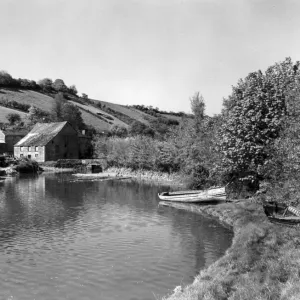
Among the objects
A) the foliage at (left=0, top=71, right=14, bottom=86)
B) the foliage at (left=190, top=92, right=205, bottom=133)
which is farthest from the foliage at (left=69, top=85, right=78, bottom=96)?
the foliage at (left=190, top=92, right=205, bottom=133)

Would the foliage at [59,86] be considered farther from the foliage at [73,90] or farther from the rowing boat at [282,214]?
the rowing boat at [282,214]

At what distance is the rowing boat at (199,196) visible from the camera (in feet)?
114

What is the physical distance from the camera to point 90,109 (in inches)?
5851

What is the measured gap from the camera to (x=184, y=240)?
22.4 metres

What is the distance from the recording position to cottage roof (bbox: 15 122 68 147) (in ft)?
290

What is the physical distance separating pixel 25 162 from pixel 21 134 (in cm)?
2990

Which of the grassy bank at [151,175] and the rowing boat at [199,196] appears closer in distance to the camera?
the rowing boat at [199,196]

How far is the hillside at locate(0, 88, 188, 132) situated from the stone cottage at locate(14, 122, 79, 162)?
2817 cm

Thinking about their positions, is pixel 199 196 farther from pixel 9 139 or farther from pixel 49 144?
pixel 9 139

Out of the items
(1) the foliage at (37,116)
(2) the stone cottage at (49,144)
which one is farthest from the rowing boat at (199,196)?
(1) the foliage at (37,116)

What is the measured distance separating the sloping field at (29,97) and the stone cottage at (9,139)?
1279 inches

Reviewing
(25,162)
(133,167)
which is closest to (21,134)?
(25,162)

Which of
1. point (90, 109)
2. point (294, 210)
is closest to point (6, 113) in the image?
point (90, 109)

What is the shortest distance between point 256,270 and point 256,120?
634 inches
